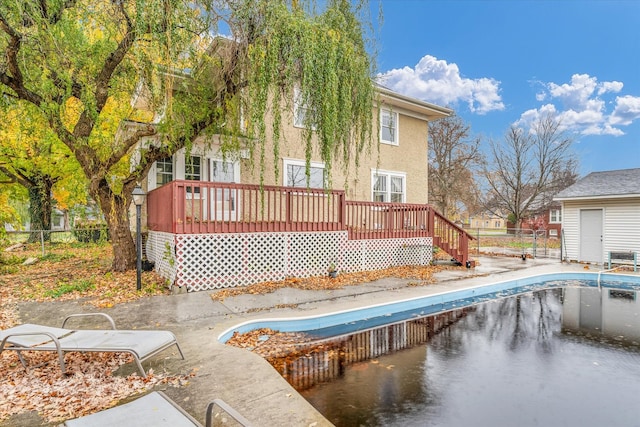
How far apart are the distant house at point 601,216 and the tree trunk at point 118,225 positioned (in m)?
16.2

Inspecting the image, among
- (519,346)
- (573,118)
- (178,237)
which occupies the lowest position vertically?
(519,346)

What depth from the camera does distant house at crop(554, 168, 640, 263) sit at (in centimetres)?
1272

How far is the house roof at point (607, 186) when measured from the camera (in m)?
12.8

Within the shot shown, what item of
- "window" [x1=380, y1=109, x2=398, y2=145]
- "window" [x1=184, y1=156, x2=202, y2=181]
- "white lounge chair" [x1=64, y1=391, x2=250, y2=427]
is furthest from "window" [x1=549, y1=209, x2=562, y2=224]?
"white lounge chair" [x1=64, y1=391, x2=250, y2=427]

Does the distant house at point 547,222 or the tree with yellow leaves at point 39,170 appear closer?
the tree with yellow leaves at point 39,170

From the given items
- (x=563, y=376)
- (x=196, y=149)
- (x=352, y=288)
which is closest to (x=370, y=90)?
(x=352, y=288)

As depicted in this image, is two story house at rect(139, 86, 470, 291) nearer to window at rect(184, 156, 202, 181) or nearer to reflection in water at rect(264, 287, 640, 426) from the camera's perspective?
window at rect(184, 156, 202, 181)

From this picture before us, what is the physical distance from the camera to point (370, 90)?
858cm

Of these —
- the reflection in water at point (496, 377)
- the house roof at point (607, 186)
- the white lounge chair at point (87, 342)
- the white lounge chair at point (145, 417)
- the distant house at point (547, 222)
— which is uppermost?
the house roof at point (607, 186)

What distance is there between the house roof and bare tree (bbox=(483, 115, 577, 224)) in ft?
37.1

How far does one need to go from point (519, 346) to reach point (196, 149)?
986cm

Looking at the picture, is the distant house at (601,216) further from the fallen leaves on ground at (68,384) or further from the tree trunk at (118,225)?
the tree trunk at (118,225)

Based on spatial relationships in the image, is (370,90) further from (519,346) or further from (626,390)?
(626,390)

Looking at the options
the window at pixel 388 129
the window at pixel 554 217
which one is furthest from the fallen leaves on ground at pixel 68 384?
the window at pixel 554 217
